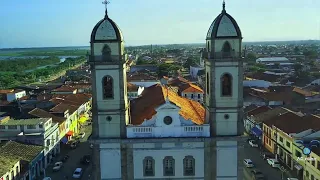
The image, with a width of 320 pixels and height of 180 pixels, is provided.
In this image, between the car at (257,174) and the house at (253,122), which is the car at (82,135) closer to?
the house at (253,122)

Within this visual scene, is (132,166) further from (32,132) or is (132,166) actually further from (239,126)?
(32,132)

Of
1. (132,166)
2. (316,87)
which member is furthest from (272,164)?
(316,87)

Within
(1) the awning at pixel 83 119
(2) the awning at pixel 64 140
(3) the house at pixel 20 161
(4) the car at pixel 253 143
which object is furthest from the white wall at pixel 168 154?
(1) the awning at pixel 83 119

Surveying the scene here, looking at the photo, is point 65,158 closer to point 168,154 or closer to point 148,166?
point 148,166

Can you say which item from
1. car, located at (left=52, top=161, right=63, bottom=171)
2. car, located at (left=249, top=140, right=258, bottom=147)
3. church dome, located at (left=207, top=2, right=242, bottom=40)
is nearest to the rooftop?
car, located at (left=52, top=161, right=63, bottom=171)

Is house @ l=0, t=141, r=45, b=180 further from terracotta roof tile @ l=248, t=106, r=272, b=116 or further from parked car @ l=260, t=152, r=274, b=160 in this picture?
terracotta roof tile @ l=248, t=106, r=272, b=116

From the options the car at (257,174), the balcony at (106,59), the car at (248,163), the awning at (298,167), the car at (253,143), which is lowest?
the car at (257,174)
